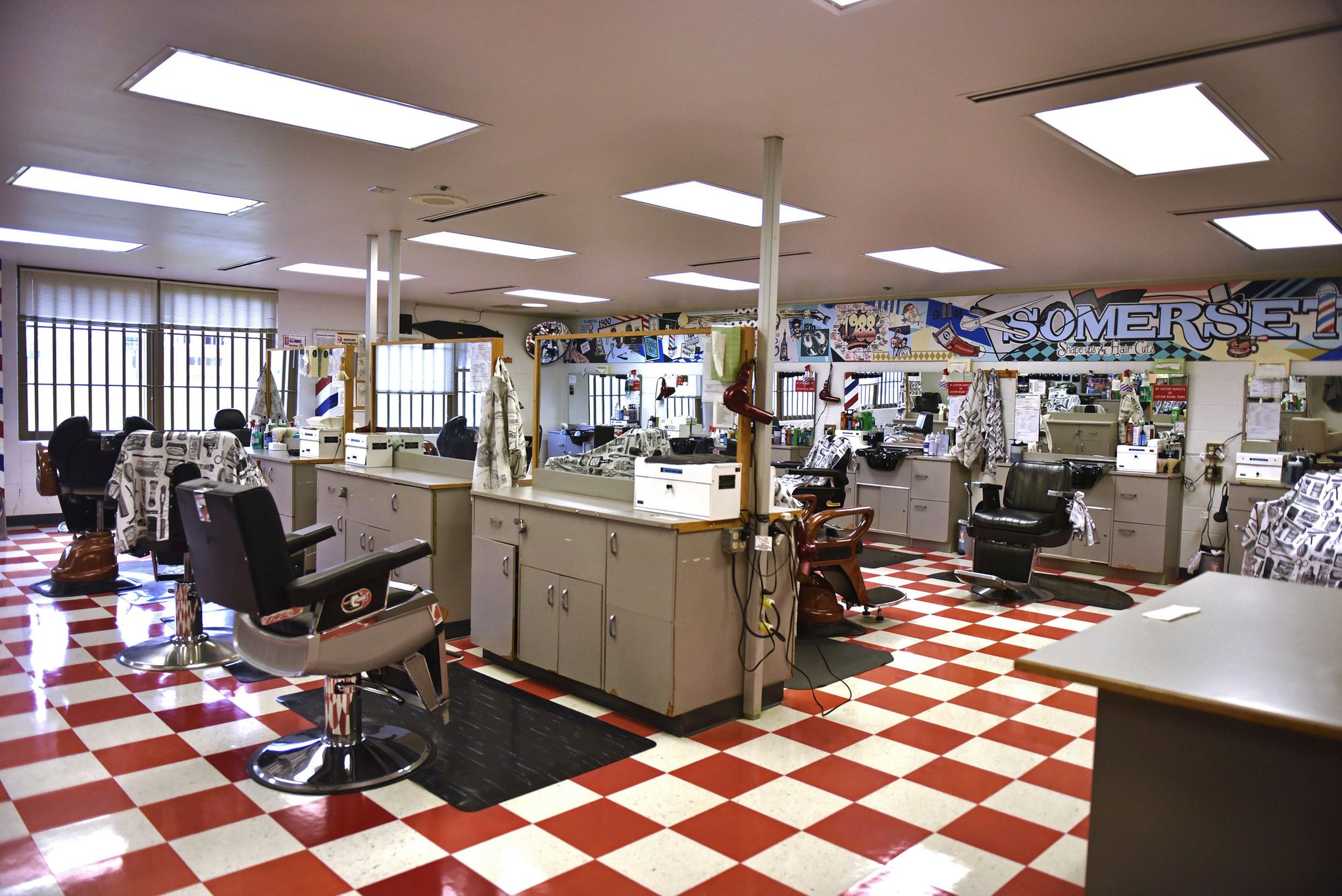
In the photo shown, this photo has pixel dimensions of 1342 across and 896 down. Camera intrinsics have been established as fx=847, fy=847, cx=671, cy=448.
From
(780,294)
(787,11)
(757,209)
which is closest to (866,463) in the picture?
(780,294)

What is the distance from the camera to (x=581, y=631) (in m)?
4.12

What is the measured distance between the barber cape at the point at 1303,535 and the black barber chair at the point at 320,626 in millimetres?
3943

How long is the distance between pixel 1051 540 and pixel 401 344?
16.9 feet

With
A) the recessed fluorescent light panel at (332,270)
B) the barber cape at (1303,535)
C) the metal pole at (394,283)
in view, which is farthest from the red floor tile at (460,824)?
the recessed fluorescent light panel at (332,270)

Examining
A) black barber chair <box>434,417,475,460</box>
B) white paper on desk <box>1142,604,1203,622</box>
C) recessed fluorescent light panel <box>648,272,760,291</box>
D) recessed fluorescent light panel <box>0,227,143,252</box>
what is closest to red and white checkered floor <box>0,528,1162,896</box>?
white paper on desk <box>1142,604,1203,622</box>

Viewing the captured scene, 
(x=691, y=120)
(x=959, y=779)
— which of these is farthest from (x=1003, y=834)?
(x=691, y=120)

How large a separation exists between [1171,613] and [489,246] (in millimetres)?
5875

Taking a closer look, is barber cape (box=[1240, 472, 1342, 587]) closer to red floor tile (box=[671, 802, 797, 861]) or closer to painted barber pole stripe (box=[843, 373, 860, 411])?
red floor tile (box=[671, 802, 797, 861])

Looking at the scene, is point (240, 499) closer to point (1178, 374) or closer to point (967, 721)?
point (967, 721)

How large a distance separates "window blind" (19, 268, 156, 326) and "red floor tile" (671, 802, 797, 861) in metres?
9.16

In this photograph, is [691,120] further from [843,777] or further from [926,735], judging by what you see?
[926,735]

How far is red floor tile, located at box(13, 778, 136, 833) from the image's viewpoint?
2.88m

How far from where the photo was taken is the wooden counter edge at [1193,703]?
1.70 metres

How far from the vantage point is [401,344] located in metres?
6.33
